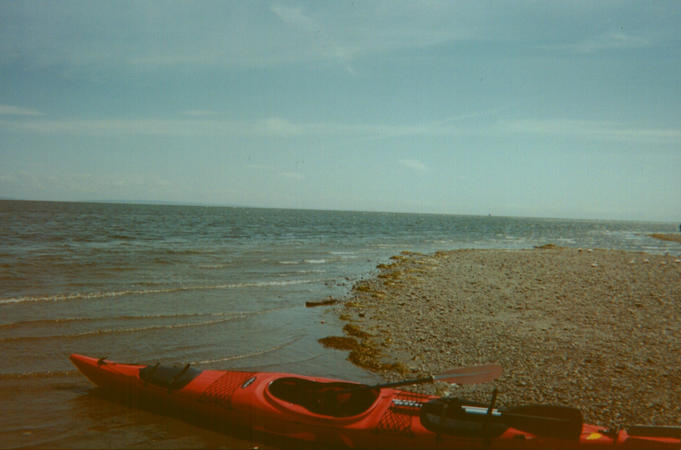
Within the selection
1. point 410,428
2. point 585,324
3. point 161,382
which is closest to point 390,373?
point 410,428

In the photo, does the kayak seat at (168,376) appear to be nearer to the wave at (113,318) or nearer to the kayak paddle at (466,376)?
the kayak paddle at (466,376)

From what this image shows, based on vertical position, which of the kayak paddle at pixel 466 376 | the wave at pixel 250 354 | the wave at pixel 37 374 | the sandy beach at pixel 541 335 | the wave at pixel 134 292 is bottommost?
the wave at pixel 250 354

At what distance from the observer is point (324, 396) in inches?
222

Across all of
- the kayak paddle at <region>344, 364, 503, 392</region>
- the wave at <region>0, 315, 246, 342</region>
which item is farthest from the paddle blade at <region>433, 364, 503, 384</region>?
the wave at <region>0, 315, 246, 342</region>

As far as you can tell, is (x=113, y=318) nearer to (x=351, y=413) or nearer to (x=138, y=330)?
(x=138, y=330)

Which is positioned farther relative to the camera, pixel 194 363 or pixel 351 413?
pixel 194 363

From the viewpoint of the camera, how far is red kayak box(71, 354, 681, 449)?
4430mm

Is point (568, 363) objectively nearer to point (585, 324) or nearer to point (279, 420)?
point (585, 324)

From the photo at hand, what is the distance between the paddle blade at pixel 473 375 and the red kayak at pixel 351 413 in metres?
0.28

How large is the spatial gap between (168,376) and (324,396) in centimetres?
236

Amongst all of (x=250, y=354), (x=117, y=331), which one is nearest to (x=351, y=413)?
(x=250, y=354)

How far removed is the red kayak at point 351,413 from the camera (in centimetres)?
443

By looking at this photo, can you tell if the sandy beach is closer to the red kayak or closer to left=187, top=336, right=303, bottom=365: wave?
left=187, top=336, right=303, bottom=365: wave

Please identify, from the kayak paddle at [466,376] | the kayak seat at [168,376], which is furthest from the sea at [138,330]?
the kayak paddle at [466,376]
